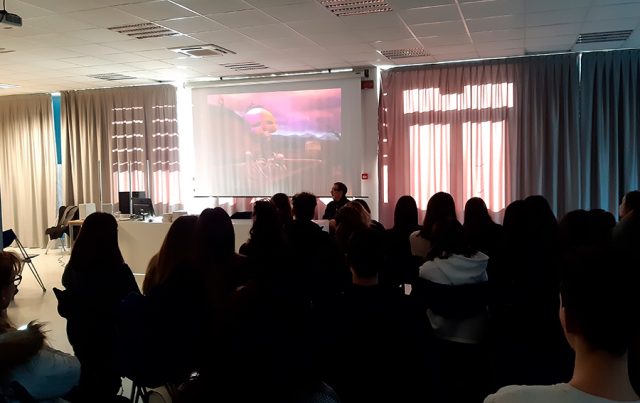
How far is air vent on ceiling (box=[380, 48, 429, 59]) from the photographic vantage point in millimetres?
7047

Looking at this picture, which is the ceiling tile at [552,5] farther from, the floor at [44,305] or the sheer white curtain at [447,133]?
the floor at [44,305]

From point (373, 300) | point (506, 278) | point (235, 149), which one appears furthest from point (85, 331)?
point (235, 149)

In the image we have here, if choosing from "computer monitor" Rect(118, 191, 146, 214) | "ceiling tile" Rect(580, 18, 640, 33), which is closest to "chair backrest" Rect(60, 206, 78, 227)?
"computer monitor" Rect(118, 191, 146, 214)

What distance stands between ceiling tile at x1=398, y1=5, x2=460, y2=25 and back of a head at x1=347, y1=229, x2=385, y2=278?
3.60 metres

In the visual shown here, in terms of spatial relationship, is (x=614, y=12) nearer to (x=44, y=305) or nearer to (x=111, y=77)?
(x=44, y=305)

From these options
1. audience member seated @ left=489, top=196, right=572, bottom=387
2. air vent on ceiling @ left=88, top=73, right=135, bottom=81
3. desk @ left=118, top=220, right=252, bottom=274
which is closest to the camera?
audience member seated @ left=489, top=196, right=572, bottom=387

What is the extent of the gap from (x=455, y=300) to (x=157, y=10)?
412 centimetres

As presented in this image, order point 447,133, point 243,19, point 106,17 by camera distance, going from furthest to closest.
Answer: point 447,133 → point 243,19 → point 106,17

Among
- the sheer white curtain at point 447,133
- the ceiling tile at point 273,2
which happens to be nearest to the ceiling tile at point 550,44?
the sheer white curtain at point 447,133

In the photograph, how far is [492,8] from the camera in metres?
5.20

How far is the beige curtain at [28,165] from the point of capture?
10.5 m

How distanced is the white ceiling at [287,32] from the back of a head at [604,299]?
14.8 feet

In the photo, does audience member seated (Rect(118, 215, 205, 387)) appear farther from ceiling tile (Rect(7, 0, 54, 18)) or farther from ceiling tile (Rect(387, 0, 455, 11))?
ceiling tile (Rect(7, 0, 54, 18))

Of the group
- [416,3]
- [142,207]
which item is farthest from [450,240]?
[142,207]
